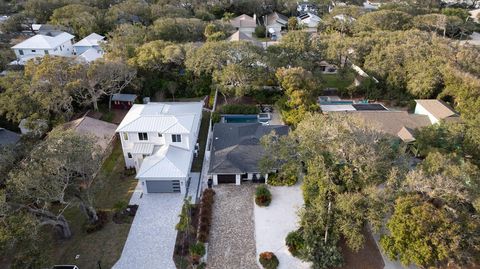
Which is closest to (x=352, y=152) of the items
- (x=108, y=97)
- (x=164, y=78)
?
(x=164, y=78)

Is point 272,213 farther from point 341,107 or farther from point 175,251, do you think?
point 341,107

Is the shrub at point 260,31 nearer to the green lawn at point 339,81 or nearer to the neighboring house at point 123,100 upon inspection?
the green lawn at point 339,81

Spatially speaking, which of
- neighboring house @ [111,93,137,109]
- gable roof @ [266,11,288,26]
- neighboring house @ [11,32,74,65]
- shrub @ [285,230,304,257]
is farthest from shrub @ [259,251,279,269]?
gable roof @ [266,11,288,26]

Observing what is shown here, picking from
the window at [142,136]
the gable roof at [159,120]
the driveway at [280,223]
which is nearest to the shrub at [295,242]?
the driveway at [280,223]

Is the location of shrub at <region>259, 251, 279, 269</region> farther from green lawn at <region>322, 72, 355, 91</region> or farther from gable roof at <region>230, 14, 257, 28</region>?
gable roof at <region>230, 14, 257, 28</region>

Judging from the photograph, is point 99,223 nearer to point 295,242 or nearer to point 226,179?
point 226,179
